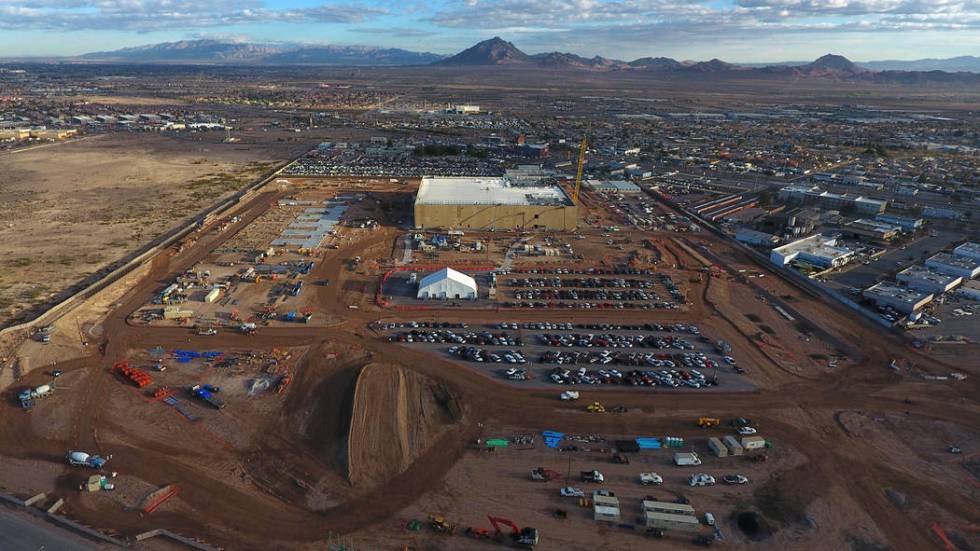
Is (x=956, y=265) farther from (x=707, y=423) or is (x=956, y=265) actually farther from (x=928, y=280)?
(x=707, y=423)

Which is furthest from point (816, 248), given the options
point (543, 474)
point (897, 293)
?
point (543, 474)

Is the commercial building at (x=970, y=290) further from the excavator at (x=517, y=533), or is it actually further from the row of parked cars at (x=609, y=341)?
the excavator at (x=517, y=533)

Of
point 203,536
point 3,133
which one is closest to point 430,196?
point 203,536

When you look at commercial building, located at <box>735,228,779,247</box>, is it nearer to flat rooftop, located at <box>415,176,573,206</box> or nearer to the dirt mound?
flat rooftop, located at <box>415,176,573,206</box>

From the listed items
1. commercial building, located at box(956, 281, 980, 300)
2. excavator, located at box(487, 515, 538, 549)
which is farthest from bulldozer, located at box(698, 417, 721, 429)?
commercial building, located at box(956, 281, 980, 300)

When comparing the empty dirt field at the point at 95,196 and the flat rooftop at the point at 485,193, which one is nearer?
the empty dirt field at the point at 95,196

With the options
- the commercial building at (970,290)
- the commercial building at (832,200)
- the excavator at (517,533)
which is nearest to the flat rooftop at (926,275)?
the commercial building at (970,290)
